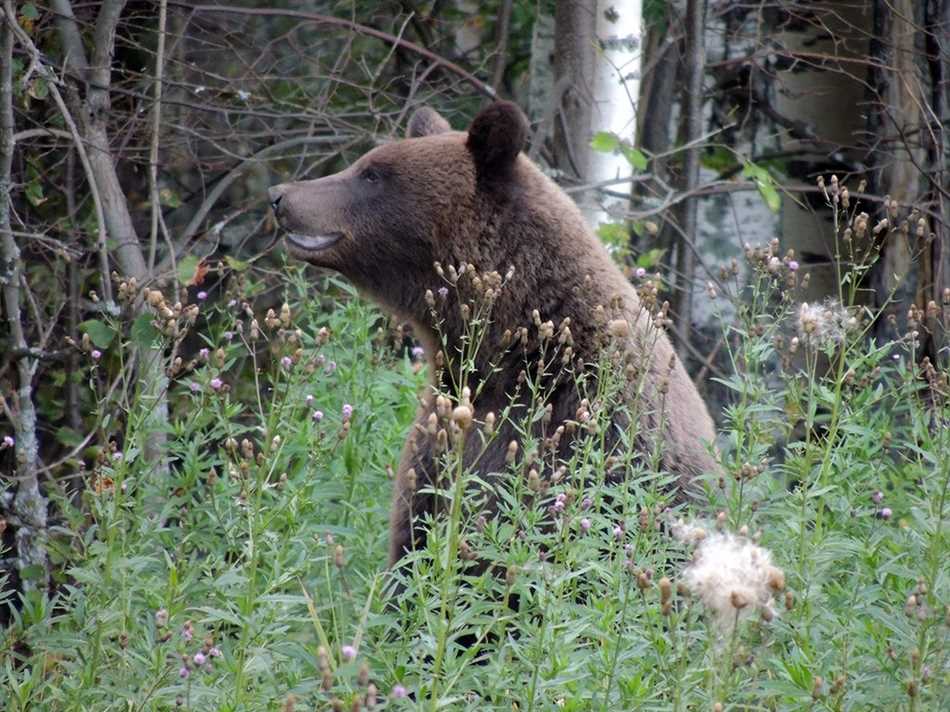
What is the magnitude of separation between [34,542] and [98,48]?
6.96 ft

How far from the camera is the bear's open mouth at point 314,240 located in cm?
518

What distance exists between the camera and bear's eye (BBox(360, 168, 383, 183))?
5.29 metres

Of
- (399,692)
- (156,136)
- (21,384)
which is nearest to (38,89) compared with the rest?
(156,136)

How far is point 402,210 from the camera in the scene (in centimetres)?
520

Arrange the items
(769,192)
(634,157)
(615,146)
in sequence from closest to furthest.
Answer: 1. (634,157)
2. (615,146)
3. (769,192)

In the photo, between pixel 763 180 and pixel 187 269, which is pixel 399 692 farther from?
pixel 763 180

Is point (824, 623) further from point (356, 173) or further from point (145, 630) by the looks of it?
point (356, 173)

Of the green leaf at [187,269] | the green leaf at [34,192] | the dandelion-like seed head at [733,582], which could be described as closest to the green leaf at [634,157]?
the green leaf at [187,269]

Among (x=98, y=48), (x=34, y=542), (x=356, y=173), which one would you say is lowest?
(x=34, y=542)

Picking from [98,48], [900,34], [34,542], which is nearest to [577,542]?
[34,542]

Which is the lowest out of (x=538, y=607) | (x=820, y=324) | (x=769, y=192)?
(x=538, y=607)

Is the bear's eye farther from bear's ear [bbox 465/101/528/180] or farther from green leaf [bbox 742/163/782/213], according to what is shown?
A: green leaf [bbox 742/163/782/213]

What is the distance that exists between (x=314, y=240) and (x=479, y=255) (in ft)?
2.18

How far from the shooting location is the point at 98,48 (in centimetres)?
585
